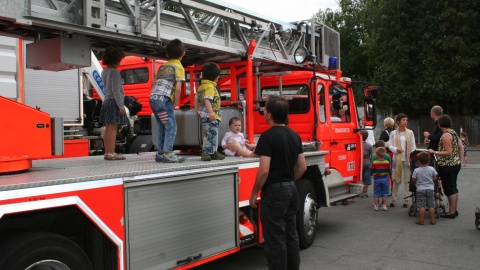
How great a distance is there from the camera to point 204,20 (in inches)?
247

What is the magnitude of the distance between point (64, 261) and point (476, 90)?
30.2 metres

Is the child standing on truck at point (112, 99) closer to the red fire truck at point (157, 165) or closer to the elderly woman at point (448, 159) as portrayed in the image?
the red fire truck at point (157, 165)

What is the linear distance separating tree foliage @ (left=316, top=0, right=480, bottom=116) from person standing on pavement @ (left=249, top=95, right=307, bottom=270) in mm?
26081

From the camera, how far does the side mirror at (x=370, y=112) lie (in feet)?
26.9

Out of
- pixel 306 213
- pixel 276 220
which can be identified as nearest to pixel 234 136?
pixel 306 213

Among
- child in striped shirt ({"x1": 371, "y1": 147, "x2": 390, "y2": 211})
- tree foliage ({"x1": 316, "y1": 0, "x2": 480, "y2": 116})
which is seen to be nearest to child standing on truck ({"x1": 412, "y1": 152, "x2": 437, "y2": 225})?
child in striped shirt ({"x1": 371, "y1": 147, "x2": 390, "y2": 211})

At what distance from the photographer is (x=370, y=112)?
8383mm

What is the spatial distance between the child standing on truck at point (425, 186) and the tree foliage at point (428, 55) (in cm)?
2188

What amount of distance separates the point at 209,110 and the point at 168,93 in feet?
1.68

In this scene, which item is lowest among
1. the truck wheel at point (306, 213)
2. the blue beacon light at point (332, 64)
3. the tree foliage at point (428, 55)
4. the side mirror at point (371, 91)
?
the truck wheel at point (306, 213)

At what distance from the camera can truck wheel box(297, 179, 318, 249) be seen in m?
6.15

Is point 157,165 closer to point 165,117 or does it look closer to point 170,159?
point 170,159

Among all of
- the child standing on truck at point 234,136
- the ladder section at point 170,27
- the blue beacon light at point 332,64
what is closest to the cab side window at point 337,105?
the blue beacon light at point 332,64

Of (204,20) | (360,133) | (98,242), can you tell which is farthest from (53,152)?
(360,133)
